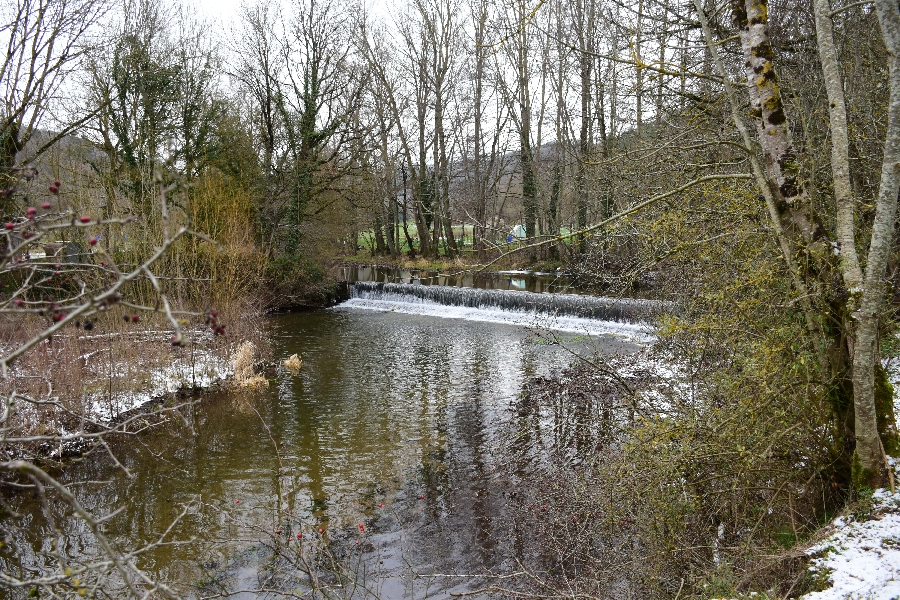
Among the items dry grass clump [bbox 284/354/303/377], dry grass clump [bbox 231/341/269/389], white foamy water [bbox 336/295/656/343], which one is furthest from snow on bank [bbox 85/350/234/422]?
white foamy water [bbox 336/295/656/343]

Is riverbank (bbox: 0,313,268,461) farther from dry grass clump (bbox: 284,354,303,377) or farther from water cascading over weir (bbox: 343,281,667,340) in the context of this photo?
water cascading over weir (bbox: 343,281,667,340)

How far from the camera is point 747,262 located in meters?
4.61

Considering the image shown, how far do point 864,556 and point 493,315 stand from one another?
15.5m

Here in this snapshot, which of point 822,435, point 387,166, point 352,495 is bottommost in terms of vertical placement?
point 352,495

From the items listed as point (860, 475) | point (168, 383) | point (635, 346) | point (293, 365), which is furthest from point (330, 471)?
point (635, 346)

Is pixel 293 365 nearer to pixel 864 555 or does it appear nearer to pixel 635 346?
pixel 635 346

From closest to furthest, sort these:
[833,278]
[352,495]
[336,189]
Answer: [833,278]
[352,495]
[336,189]

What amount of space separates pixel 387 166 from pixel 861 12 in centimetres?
2321

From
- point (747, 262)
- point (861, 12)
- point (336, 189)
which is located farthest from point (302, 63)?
point (747, 262)

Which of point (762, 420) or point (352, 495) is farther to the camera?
point (352, 495)

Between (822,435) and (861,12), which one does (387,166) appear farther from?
(822,435)

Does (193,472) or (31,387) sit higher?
(31,387)

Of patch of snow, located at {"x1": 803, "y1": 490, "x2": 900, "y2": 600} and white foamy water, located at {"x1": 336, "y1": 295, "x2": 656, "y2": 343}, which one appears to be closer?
patch of snow, located at {"x1": 803, "y1": 490, "x2": 900, "y2": 600}

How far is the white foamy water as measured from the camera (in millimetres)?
15422
